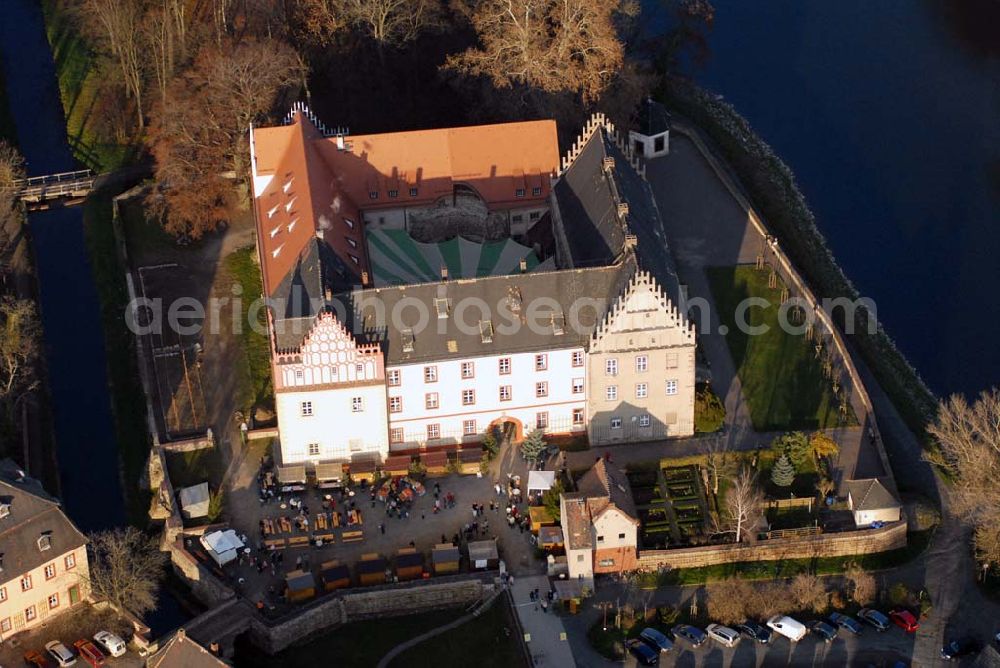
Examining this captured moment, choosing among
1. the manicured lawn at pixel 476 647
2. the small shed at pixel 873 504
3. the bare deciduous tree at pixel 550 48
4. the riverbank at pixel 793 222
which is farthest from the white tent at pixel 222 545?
the bare deciduous tree at pixel 550 48

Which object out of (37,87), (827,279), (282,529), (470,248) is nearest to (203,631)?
(282,529)

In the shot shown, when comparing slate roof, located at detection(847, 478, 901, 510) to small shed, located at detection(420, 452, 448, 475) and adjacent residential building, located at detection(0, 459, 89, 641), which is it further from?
adjacent residential building, located at detection(0, 459, 89, 641)

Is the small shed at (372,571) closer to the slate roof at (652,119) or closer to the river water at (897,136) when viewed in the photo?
the river water at (897,136)

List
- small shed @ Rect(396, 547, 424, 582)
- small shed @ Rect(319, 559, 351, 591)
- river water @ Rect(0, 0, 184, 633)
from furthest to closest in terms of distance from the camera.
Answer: river water @ Rect(0, 0, 184, 633) → small shed @ Rect(396, 547, 424, 582) → small shed @ Rect(319, 559, 351, 591)

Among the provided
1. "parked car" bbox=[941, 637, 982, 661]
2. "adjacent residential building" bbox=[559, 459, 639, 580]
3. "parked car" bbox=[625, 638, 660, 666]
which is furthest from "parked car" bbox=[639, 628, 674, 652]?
"parked car" bbox=[941, 637, 982, 661]

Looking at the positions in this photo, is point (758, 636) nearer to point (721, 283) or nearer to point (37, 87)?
point (721, 283)

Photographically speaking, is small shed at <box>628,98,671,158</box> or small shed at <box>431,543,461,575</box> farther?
small shed at <box>628,98,671,158</box>

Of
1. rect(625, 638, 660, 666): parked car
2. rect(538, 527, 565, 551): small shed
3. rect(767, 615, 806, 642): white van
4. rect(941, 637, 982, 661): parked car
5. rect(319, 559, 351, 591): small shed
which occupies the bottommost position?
rect(941, 637, 982, 661): parked car
